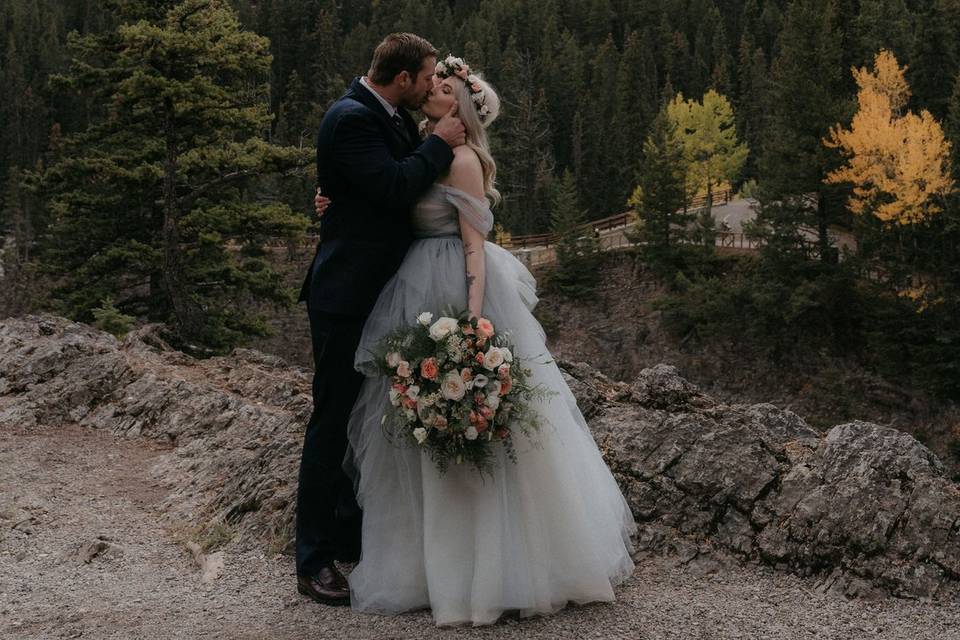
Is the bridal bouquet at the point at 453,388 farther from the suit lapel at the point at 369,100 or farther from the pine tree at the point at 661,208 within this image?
the pine tree at the point at 661,208

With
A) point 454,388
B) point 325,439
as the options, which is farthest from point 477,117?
point 325,439

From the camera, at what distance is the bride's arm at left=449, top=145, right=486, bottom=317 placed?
14.1ft

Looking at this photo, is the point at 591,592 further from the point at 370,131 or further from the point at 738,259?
the point at 738,259

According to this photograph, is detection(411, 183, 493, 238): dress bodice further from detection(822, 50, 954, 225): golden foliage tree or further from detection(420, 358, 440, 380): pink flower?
detection(822, 50, 954, 225): golden foliage tree

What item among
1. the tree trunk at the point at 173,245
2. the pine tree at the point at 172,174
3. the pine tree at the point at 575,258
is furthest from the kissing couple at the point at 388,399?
the pine tree at the point at 575,258

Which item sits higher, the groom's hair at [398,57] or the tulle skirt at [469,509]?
the groom's hair at [398,57]

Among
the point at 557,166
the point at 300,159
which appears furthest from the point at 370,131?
the point at 557,166

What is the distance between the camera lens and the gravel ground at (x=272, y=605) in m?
4.14

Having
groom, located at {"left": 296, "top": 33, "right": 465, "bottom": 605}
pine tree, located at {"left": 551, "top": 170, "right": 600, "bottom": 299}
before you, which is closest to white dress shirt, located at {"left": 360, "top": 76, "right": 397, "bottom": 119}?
groom, located at {"left": 296, "top": 33, "right": 465, "bottom": 605}

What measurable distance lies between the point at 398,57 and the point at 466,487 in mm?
2019

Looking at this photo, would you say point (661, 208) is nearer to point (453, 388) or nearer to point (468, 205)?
point (468, 205)

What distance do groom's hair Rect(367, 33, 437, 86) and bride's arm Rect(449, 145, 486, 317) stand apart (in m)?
0.44

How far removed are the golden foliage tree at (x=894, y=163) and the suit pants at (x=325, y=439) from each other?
30346 millimetres

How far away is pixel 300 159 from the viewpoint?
16031 mm
